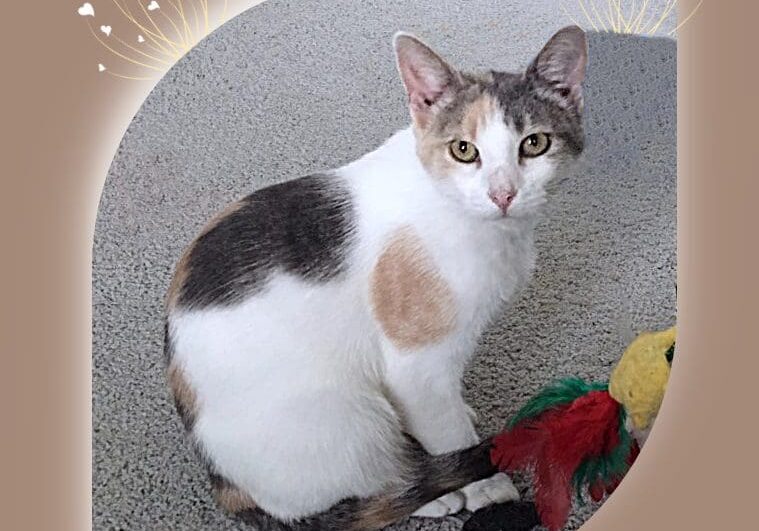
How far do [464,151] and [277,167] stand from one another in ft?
0.77

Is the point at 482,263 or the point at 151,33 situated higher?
the point at 151,33

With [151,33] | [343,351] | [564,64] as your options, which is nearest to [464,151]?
[564,64]

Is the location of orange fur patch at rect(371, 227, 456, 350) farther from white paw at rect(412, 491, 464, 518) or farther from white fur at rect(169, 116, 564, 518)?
white paw at rect(412, 491, 464, 518)

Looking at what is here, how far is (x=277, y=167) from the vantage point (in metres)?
1.23

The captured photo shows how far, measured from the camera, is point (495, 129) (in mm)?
1155

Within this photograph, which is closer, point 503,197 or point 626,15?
point 503,197

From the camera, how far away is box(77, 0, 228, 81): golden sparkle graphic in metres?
1.22

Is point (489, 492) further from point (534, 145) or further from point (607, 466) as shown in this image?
point (534, 145)

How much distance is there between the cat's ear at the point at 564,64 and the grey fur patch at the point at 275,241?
276 millimetres

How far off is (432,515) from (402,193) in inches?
16.3
